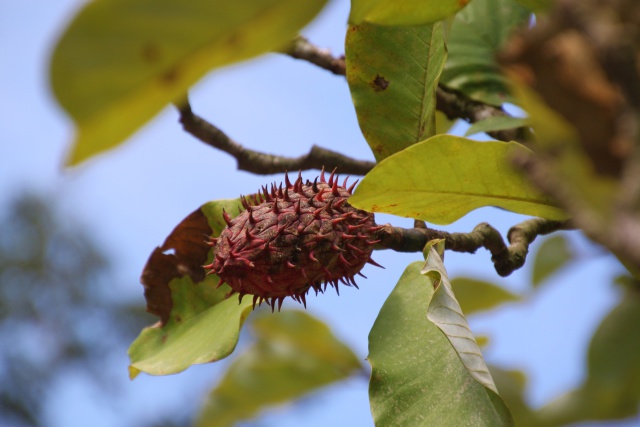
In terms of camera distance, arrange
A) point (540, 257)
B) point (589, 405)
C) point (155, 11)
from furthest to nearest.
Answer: point (540, 257) < point (589, 405) < point (155, 11)

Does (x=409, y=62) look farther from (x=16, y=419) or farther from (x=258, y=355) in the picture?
(x=16, y=419)

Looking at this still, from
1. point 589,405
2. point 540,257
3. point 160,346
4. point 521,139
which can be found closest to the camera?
point 589,405

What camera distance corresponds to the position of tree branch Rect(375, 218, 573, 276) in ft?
5.30

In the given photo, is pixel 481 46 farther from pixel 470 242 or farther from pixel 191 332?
pixel 191 332

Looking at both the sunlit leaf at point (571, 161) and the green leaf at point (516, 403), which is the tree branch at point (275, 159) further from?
the sunlit leaf at point (571, 161)

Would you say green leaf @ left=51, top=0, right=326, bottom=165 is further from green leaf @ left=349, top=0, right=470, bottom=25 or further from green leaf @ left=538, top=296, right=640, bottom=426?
green leaf @ left=538, top=296, right=640, bottom=426

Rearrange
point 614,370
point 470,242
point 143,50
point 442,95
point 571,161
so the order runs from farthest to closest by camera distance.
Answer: point 442,95 → point 470,242 → point 614,370 → point 143,50 → point 571,161

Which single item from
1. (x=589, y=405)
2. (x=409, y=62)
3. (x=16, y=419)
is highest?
(x=409, y=62)

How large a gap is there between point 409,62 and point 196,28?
931 millimetres

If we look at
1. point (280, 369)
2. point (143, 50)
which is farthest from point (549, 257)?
point (143, 50)

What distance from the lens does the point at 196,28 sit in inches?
33.9

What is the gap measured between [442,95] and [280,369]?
0.96 metres

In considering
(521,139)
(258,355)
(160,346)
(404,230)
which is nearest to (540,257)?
(521,139)

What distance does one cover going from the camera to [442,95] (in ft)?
7.36
